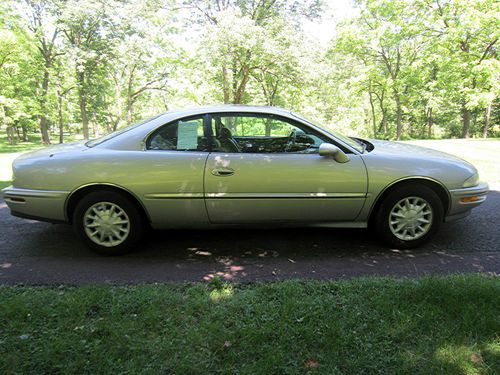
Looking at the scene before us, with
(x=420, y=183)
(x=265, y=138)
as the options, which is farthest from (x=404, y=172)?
(x=265, y=138)

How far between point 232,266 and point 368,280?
123cm

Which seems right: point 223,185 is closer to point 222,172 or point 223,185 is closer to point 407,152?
point 222,172

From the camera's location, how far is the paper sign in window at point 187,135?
11.9ft

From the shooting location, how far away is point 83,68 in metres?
22.3

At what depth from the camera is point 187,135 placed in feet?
12.0

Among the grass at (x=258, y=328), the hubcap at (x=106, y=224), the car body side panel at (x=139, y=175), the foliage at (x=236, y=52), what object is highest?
the foliage at (x=236, y=52)

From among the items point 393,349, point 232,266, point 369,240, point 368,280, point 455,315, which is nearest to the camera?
point 393,349

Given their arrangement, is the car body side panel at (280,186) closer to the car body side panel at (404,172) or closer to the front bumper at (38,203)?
the car body side panel at (404,172)

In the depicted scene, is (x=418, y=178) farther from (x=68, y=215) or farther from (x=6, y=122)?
(x=6, y=122)

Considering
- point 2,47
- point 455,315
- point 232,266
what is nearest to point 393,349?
point 455,315

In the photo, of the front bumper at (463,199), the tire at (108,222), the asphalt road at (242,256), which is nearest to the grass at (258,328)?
the asphalt road at (242,256)

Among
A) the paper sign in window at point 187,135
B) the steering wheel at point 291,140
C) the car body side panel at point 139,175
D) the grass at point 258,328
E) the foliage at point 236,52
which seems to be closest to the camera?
the grass at point 258,328

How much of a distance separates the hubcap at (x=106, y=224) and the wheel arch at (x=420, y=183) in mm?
2576

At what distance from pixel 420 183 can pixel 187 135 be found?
248cm
